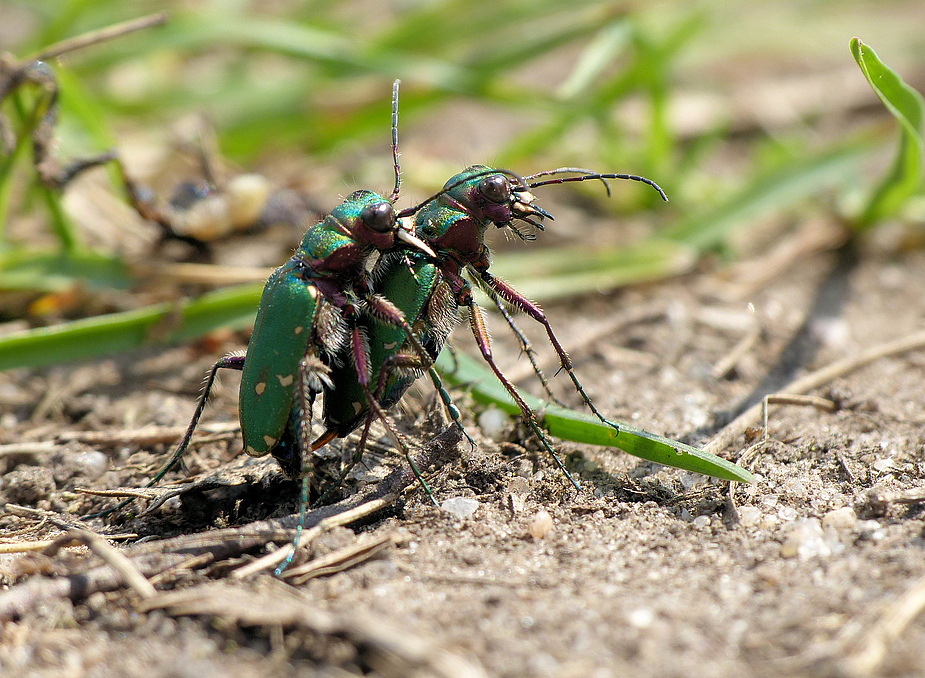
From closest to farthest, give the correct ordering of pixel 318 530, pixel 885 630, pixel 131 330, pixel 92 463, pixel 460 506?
1. pixel 885 630
2. pixel 318 530
3. pixel 460 506
4. pixel 92 463
5. pixel 131 330

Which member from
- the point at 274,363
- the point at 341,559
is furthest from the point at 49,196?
the point at 341,559

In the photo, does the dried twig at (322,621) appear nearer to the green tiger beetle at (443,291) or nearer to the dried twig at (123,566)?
the dried twig at (123,566)

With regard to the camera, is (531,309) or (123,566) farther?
(531,309)

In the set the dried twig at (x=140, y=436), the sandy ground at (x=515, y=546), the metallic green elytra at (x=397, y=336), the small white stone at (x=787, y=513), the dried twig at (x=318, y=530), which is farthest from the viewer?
the dried twig at (x=140, y=436)

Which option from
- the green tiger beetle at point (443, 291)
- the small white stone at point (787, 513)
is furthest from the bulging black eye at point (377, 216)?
the small white stone at point (787, 513)

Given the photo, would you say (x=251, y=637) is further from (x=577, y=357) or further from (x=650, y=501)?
(x=577, y=357)

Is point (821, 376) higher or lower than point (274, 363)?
lower

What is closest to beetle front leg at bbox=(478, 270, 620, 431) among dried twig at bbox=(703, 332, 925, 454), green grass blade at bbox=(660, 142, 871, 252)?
dried twig at bbox=(703, 332, 925, 454)

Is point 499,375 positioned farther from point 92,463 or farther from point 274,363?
point 92,463
